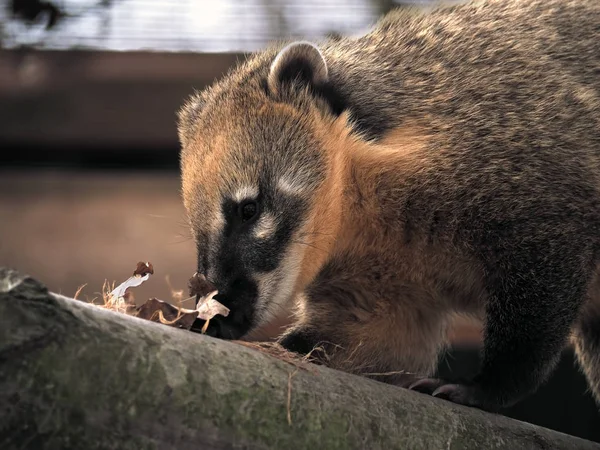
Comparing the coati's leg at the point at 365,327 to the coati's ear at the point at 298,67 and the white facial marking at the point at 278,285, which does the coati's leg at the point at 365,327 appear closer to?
the white facial marking at the point at 278,285

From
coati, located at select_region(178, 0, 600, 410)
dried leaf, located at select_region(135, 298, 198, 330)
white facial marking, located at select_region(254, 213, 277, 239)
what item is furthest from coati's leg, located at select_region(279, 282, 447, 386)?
dried leaf, located at select_region(135, 298, 198, 330)

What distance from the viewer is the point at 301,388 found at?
8.57 ft

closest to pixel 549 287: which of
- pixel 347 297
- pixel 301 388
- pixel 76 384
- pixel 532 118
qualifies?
pixel 532 118

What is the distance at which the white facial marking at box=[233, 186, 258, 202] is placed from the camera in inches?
151

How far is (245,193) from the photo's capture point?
3.84 m

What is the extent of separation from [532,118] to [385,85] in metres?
0.74

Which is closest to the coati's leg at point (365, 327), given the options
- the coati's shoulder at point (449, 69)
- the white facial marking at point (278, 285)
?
the white facial marking at point (278, 285)

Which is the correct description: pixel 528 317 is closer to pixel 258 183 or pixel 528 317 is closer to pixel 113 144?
pixel 258 183

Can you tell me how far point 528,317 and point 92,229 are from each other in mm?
4051

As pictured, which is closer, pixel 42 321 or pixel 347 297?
pixel 42 321

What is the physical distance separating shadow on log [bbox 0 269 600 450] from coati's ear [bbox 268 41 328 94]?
1832 mm

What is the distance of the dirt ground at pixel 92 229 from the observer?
262 inches

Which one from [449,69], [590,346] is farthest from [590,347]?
[449,69]

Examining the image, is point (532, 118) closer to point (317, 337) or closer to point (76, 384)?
point (317, 337)
